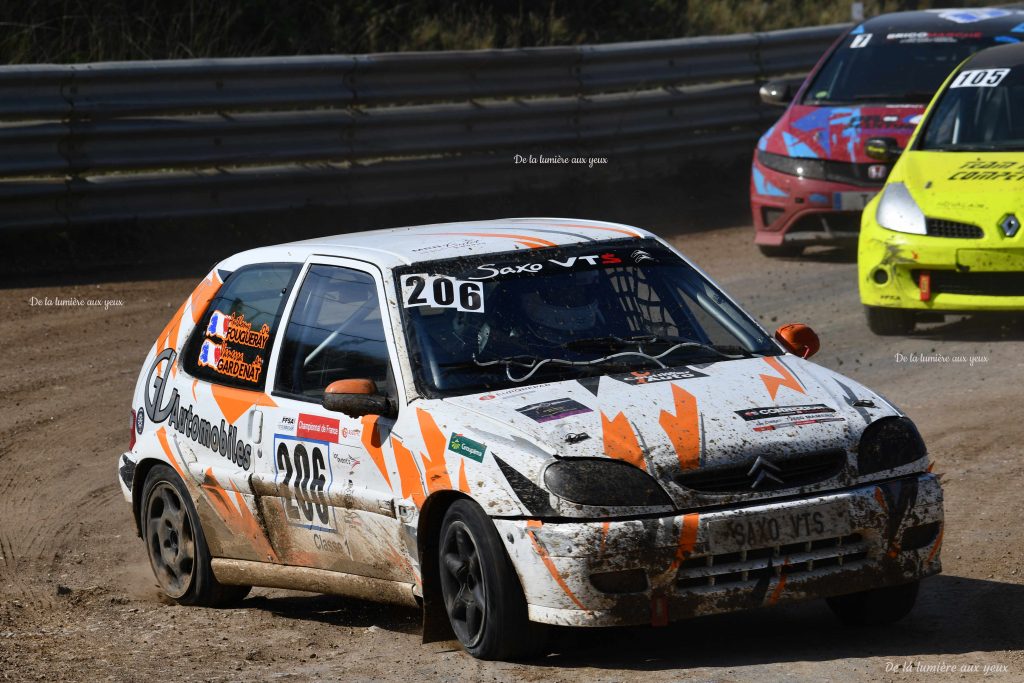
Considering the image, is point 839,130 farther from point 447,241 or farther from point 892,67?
point 447,241

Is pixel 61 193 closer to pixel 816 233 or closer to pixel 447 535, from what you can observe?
pixel 816 233

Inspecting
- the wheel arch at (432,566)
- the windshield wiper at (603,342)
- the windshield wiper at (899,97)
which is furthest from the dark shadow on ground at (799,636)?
the windshield wiper at (899,97)

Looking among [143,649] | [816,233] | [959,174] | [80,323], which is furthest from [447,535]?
[816,233]

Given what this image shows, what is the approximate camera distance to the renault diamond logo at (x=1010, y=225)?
10.4 m

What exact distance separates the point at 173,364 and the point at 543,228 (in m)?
1.74

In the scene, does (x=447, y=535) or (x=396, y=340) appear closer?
(x=447, y=535)

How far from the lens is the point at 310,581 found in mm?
6410

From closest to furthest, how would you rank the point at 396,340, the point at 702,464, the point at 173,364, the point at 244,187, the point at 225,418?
the point at 702,464 → the point at 396,340 → the point at 225,418 → the point at 173,364 → the point at 244,187

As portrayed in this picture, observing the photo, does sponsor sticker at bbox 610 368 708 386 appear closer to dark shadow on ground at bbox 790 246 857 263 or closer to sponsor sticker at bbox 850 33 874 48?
dark shadow on ground at bbox 790 246 857 263

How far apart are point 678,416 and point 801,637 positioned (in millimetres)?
946

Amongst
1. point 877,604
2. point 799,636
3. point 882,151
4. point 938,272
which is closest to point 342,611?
point 799,636

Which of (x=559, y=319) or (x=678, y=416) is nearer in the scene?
(x=678, y=416)

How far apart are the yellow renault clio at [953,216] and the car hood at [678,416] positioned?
5.02m

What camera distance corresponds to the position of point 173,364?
7.25 metres
